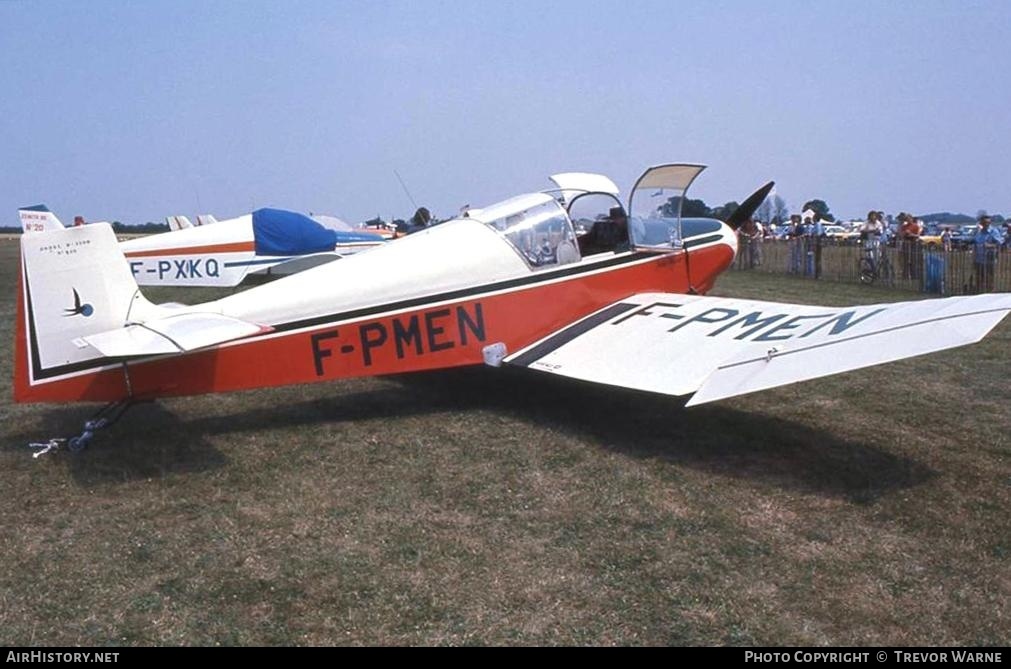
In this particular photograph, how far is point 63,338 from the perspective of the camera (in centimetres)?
484

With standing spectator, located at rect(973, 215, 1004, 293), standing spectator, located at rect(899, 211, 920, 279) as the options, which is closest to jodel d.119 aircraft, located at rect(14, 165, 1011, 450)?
standing spectator, located at rect(973, 215, 1004, 293)

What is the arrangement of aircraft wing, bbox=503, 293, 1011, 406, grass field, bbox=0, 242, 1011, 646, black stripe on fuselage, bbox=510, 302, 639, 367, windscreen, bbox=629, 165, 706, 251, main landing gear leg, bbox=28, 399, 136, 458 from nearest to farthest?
grass field, bbox=0, 242, 1011, 646 → aircraft wing, bbox=503, 293, 1011, 406 → main landing gear leg, bbox=28, 399, 136, 458 → black stripe on fuselage, bbox=510, 302, 639, 367 → windscreen, bbox=629, 165, 706, 251

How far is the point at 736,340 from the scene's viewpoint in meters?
5.24

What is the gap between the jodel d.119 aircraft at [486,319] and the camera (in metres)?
4.59

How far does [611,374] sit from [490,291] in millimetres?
1259

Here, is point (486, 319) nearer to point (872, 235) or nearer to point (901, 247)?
point (901, 247)

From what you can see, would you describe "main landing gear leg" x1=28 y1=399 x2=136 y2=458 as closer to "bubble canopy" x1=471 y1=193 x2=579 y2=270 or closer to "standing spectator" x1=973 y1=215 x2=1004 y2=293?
"bubble canopy" x1=471 y1=193 x2=579 y2=270

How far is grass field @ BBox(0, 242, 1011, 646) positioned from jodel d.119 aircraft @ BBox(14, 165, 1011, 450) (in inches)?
20.8

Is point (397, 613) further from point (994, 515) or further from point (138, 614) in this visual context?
point (994, 515)

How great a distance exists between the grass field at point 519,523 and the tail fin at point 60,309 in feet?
1.97

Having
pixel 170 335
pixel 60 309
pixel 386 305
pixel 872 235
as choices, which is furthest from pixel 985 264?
pixel 60 309

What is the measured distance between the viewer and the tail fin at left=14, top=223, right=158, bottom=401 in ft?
15.8

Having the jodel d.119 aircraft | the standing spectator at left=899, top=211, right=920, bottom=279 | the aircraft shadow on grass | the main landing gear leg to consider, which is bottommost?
the standing spectator at left=899, top=211, right=920, bottom=279

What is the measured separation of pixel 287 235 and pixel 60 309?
1118 cm
